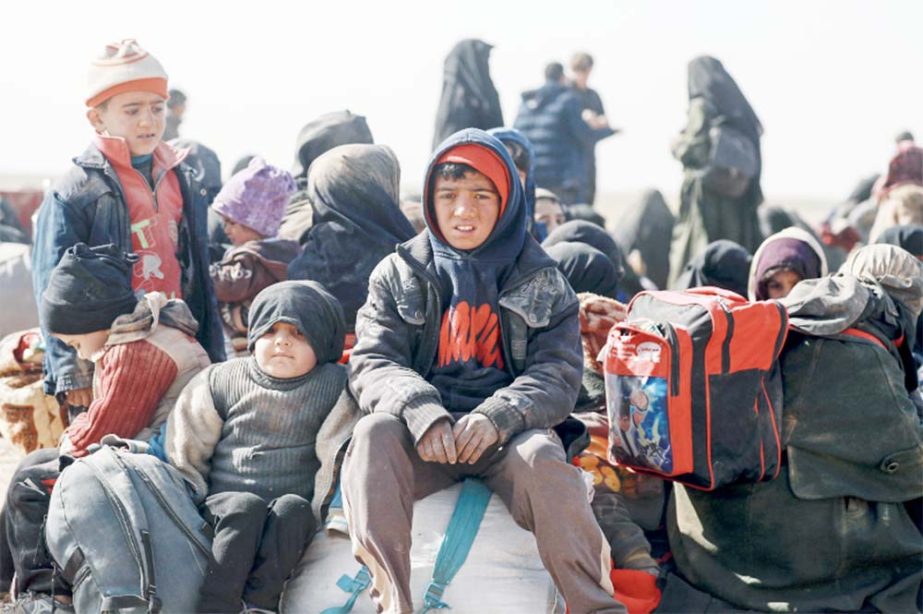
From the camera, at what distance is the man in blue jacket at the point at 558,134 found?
12023 mm

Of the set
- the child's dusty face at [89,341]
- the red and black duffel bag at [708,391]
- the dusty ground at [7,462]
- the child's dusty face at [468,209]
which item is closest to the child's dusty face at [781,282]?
the red and black duffel bag at [708,391]

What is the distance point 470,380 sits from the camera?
178 inches

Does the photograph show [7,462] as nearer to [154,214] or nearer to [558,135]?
[154,214]

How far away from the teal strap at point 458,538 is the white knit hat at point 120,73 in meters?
2.28

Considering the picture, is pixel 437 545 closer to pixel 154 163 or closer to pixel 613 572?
pixel 613 572

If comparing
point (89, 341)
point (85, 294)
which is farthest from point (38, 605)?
point (85, 294)

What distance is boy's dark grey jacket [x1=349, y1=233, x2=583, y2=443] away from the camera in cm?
437

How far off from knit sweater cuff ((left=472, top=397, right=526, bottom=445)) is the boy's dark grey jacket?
0.04 metres

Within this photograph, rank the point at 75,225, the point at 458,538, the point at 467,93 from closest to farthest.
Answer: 1. the point at 458,538
2. the point at 75,225
3. the point at 467,93

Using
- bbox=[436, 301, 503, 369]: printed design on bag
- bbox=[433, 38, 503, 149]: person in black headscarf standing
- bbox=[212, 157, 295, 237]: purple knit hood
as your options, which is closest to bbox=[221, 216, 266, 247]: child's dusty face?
bbox=[212, 157, 295, 237]: purple knit hood

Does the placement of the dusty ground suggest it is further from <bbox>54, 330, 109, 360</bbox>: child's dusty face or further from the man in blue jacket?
the man in blue jacket

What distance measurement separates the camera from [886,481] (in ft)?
15.5

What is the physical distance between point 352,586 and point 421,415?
0.63 meters

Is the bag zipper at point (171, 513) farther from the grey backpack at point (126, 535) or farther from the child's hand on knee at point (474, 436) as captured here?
the child's hand on knee at point (474, 436)
